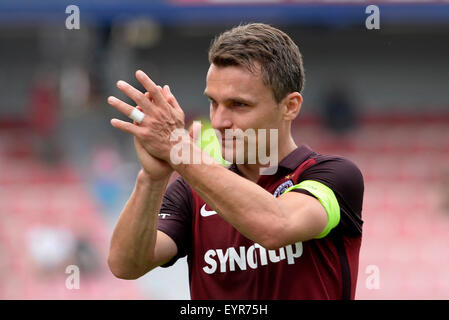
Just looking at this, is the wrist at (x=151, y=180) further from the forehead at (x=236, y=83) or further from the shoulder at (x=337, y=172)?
the shoulder at (x=337, y=172)

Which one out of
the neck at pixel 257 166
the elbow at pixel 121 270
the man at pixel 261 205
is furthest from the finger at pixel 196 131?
the elbow at pixel 121 270

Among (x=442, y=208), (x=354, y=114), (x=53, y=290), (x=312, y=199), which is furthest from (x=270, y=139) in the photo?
(x=354, y=114)

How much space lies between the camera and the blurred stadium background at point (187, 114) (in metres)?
9.89

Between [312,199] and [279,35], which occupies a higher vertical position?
[279,35]

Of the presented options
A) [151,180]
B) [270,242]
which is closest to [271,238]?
[270,242]

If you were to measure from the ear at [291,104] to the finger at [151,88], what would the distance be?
22.6 inches

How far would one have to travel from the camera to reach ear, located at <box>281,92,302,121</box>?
112 inches

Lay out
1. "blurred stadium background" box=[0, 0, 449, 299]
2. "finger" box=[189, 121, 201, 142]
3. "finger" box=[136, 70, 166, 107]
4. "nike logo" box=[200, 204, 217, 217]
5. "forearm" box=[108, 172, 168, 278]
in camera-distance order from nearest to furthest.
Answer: "finger" box=[136, 70, 166, 107] < "finger" box=[189, 121, 201, 142] < "forearm" box=[108, 172, 168, 278] < "nike logo" box=[200, 204, 217, 217] < "blurred stadium background" box=[0, 0, 449, 299]

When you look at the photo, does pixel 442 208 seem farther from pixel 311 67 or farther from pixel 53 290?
pixel 53 290

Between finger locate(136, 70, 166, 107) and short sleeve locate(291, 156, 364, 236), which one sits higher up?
finger locate(136, 70, 166, 107)

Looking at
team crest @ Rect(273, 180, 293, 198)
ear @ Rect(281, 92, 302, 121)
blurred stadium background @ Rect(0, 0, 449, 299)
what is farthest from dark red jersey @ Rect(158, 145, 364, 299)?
blurred stadium background @ Rect(0, 0, 449, 299)

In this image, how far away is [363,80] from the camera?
43.6ft

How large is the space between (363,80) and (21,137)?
5.87m

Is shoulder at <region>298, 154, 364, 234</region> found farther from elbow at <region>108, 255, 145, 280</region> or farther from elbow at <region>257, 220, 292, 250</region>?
elbow at <region>108, 255, 145, 280</region>
